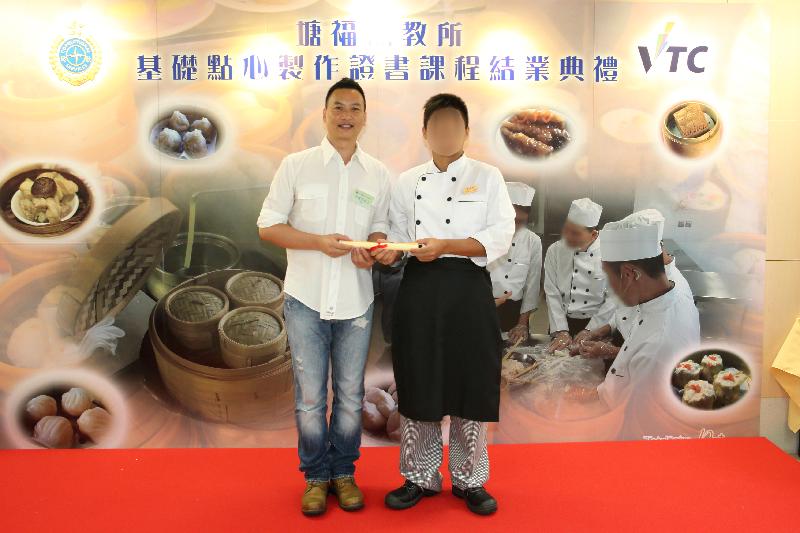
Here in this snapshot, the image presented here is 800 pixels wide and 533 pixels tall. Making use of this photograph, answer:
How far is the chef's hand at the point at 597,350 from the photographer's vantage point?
3.43 m

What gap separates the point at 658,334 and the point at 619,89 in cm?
138

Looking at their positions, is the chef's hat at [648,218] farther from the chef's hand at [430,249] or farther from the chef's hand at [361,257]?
the chef's hand at [361,257]

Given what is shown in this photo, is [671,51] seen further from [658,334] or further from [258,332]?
[258,332]

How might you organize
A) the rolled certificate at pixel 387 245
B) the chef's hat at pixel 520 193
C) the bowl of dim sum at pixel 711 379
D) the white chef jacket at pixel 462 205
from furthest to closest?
the bowl of dim sum at pixel 711 379 → the chef's hat at pixel 520 193 → the white chef jacket at pixel 462 205 → the rolled certificate at pixel 387 245

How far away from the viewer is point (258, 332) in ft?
10.9

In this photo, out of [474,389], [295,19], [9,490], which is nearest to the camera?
[474,389]

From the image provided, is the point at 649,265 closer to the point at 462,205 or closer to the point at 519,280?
the point at 519,280

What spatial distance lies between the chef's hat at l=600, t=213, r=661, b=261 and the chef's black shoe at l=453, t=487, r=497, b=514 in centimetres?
153

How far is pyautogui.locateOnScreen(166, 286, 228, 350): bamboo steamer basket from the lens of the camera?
3.31 metres

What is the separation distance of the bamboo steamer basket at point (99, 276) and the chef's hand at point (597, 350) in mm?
2322

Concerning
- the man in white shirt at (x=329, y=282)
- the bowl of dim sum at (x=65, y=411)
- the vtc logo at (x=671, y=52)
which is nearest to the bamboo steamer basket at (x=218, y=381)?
the bowl of dim sum at (x=65, y=411)

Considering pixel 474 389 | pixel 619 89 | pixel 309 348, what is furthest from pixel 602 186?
pixel 309 348

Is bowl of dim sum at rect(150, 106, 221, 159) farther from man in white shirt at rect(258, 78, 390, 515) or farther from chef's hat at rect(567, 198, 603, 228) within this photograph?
chef's hat at rect(567, 198, 603, 228)

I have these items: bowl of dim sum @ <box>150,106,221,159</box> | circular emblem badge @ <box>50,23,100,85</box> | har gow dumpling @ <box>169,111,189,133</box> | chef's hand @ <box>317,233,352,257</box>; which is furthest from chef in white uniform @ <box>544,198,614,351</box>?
circular emblem badge @ <box>50,23,100,85</box>
